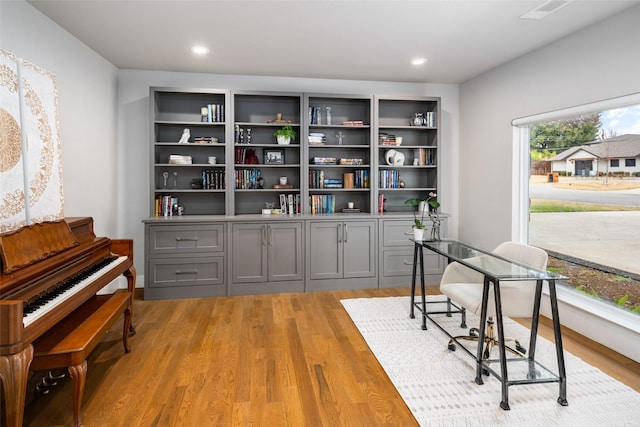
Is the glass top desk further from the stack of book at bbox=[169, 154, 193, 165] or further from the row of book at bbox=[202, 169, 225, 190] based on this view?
the stack of book at bbox=[169, 154, 193, 165]

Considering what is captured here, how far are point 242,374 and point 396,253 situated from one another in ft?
8.73

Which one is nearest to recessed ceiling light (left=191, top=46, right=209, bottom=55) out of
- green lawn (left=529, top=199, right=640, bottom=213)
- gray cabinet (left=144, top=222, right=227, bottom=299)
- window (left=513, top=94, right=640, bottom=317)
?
gray cabinet (left=144, top=222, right=227, bottom=299)

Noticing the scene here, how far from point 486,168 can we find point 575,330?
2026mm

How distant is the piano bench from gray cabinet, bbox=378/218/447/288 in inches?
119

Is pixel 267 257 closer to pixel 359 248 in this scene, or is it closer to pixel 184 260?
pixel 184 260

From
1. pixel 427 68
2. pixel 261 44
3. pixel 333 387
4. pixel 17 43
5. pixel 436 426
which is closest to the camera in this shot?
pixel 436 426

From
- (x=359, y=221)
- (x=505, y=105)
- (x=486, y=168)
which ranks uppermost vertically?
(x=505, y=105)

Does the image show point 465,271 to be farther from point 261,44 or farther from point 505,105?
point 261,44

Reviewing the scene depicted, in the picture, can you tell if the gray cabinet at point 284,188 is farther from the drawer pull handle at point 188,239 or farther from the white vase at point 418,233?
the white vase at point 418,233

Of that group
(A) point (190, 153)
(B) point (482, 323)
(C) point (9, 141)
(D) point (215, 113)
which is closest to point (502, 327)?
(B) point (482, 323)

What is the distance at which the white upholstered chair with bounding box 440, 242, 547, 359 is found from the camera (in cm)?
257

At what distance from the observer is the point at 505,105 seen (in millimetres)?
4285

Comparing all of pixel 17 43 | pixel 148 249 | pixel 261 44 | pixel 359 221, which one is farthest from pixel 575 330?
pixel 17 43

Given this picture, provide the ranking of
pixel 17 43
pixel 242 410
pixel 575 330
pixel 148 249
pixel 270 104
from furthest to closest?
pixel 270 104 → pixel 148 249 → pixel 575 330 → pixel 17 43 → pixel 242 410
